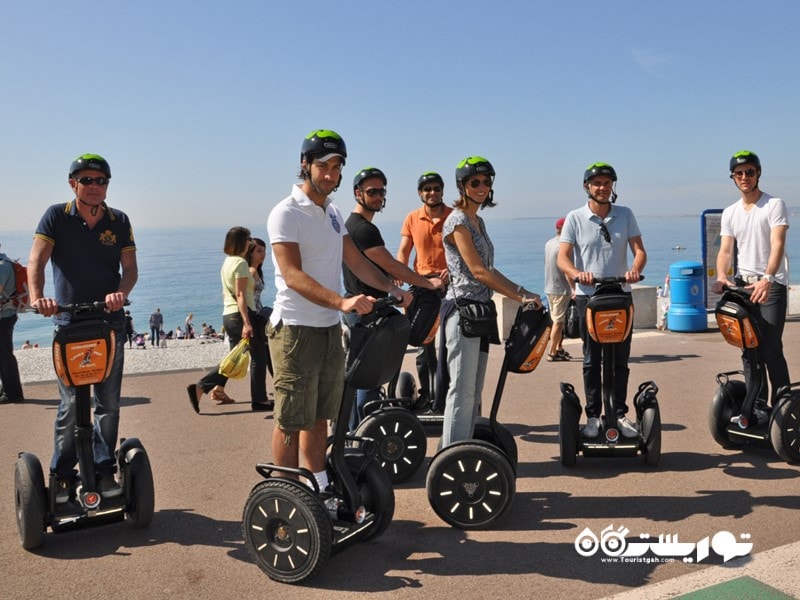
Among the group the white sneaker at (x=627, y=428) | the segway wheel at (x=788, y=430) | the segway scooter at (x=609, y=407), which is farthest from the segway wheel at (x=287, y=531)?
the segway wheel at (x=788, y=430)

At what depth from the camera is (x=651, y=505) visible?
183 inches

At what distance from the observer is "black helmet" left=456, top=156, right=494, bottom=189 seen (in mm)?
4547

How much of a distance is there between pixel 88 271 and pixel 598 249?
10.9 ft

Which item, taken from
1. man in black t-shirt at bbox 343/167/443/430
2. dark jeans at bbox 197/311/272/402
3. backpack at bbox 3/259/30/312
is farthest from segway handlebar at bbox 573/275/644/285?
backpack at bbox 3/259/30/312

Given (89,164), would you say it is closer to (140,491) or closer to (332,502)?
(140,491)

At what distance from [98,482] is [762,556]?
3.45 metres

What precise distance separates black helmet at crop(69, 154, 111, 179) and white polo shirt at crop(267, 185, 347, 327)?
3.96ft

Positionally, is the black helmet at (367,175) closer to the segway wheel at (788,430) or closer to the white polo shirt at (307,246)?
the white polo shirt at (307,246)

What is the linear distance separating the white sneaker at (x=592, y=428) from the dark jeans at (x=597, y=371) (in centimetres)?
5

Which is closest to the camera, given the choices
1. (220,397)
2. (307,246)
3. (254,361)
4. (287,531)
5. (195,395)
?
(287,531)

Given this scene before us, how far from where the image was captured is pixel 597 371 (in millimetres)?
5551

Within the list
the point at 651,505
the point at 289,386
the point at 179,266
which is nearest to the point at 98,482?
the point at 289,386

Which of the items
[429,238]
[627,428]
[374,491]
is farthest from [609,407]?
[429,238]

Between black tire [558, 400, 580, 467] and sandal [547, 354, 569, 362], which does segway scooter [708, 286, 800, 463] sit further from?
sandal [547, 354, 569, 362]
